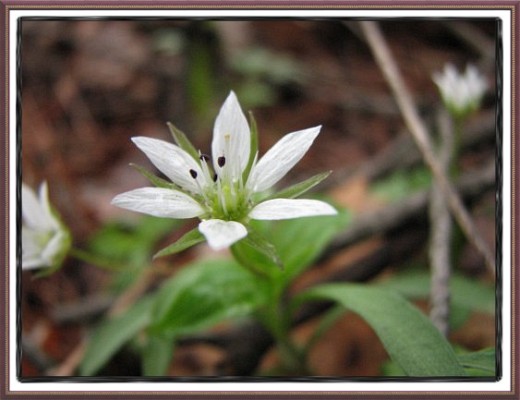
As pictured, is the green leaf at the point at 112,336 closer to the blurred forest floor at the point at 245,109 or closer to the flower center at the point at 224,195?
the blurred forest floor at the point at 245,109

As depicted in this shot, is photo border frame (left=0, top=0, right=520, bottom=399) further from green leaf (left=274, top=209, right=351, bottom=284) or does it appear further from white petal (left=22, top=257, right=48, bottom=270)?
green leaf (left=274, top=209, right=351, bottom=284)

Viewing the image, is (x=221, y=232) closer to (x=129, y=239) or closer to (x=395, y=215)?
(x=395, y=215)

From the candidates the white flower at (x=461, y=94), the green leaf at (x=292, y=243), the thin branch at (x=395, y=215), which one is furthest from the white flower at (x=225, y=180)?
the white flower at (x=461, y=94)

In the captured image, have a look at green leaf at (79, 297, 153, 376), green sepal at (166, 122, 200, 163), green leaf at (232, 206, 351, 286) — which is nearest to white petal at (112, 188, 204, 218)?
green sepal at (166, 122, 200, 163)

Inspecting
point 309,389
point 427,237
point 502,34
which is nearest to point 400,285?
point 427,237

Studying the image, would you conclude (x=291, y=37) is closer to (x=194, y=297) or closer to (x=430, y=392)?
(x=194, y=297)

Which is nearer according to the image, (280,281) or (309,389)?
(309,389)
